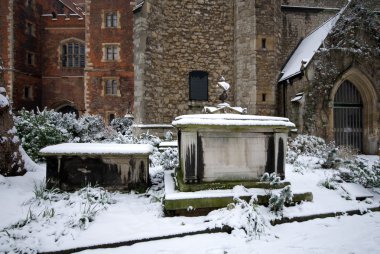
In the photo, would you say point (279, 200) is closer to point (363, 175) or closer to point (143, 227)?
point (143, 227)

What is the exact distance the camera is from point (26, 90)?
21094mm

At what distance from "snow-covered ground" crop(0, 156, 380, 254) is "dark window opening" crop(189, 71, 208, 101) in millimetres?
8331

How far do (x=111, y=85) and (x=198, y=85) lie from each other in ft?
33.2

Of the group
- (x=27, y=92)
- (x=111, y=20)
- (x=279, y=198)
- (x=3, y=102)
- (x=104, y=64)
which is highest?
(x=111, y=20)

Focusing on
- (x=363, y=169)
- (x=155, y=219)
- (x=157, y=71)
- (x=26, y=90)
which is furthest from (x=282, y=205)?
(x=26, y=90)

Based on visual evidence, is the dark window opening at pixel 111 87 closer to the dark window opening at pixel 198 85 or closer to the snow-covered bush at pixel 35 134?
the dark window opening at pixel 198 85

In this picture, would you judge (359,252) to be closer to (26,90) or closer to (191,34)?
(191,34)

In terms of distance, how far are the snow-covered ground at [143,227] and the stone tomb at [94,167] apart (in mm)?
290

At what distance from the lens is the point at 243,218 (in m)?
3.43

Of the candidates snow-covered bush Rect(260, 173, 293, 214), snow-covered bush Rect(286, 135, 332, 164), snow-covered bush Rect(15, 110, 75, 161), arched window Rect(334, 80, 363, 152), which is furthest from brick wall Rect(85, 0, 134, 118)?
snow-covered bush Rect(260, 173, 293, 214)

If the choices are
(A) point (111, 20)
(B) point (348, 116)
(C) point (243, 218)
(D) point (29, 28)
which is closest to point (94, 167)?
(C) point (243, 218)

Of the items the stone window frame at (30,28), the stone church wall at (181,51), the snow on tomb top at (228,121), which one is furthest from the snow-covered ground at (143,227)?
the stone window frame at (30,28)

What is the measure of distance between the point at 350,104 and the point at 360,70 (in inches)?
59.4

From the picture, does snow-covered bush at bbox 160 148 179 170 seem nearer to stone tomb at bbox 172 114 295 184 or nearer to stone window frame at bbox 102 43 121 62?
stone tomb at bbox 172 114 295 184
